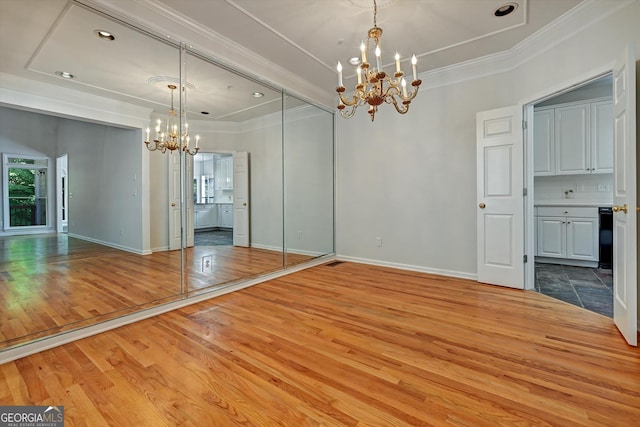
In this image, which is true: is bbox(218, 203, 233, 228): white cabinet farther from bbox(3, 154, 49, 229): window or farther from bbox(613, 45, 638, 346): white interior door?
bbox(613, 45, 638, 346): white interior door

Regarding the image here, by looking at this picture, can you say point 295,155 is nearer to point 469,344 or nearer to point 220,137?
point 220,137

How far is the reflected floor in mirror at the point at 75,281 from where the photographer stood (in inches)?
86.4

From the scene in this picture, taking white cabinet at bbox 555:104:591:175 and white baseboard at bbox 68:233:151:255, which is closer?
white baseboard at bbox 68:233:151:255

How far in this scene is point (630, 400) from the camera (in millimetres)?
1495

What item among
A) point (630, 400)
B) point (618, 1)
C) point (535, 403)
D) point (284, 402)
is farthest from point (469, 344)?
point (618, 1)

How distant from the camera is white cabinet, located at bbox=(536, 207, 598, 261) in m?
4.41

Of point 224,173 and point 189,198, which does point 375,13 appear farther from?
point 224,173

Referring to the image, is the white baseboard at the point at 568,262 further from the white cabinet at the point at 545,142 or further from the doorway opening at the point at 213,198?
the doorway opening at the point at 213,198

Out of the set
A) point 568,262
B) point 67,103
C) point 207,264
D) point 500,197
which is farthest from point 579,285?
point 67,103

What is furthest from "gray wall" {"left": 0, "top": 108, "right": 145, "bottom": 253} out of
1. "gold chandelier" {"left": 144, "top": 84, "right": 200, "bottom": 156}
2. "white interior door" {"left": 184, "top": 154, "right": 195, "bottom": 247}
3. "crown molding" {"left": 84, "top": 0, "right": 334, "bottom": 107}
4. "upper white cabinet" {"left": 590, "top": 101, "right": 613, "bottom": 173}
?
"upper white cabinet" {"left": 590, "top": 101, "right": 613, "bottom": 173}

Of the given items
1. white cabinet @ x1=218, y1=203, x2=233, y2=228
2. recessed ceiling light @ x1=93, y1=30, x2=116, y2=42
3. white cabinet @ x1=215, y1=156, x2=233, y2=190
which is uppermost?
recessed ceiling light @ x1=93, y1=30, x2=116, y2=42

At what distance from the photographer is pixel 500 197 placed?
139 inches

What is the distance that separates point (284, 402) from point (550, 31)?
4152mm

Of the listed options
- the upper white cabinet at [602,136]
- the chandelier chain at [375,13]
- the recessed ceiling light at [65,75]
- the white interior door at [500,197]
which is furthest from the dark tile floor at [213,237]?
the upper white cabinet at [602,136]
